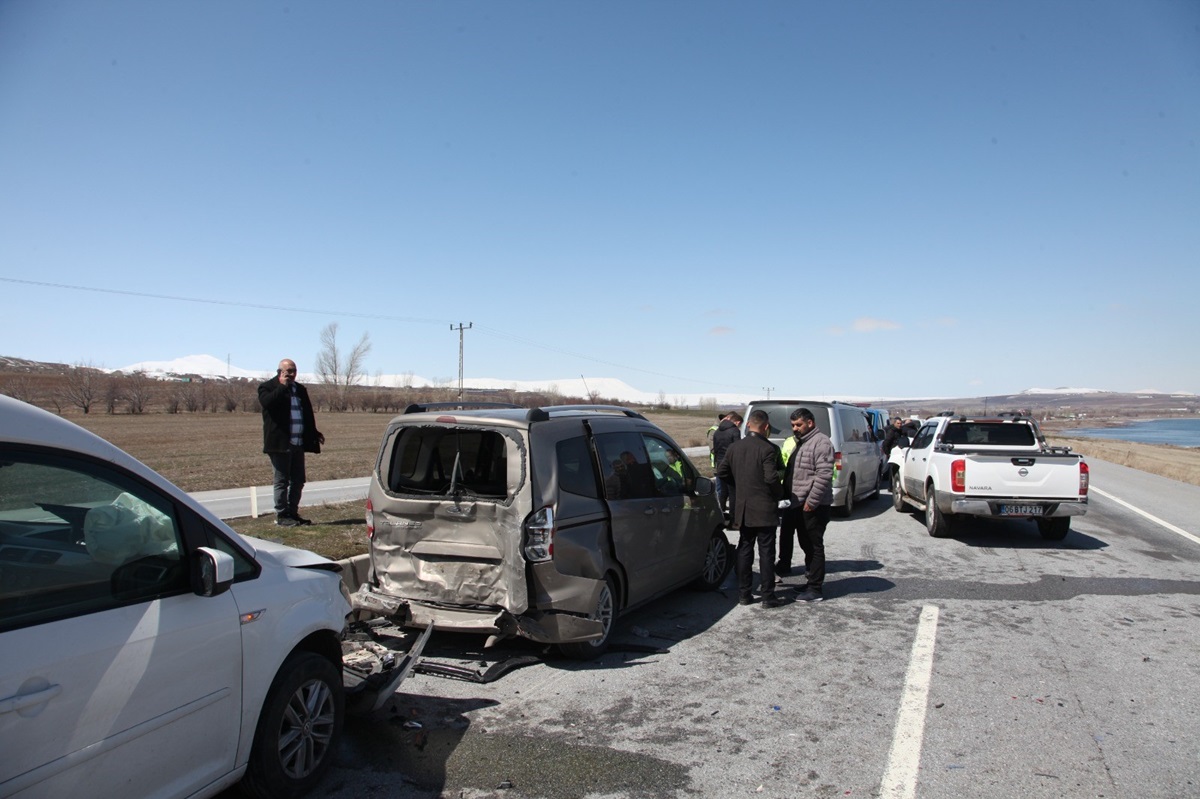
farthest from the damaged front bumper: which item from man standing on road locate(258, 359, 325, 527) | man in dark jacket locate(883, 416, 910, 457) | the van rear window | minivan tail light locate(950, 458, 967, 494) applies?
man in dark jacket locate(883, 416, 910, 457)

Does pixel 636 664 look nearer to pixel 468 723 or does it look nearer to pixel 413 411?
pixel 468 723

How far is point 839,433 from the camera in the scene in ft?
44.9

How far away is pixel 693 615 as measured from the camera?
7.41 meters

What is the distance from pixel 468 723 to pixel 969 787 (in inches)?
109

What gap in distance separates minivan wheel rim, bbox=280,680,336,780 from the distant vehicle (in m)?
1.65

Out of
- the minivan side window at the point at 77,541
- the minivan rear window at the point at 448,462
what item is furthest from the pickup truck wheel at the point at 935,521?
the minivan side window at the point at 77,541

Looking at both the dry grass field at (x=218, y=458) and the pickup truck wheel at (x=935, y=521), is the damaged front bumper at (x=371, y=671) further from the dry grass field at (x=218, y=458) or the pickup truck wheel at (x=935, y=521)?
the dry grass field at (x=218, y=458)

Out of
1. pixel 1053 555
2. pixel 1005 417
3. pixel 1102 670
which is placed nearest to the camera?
pixel 1102 670

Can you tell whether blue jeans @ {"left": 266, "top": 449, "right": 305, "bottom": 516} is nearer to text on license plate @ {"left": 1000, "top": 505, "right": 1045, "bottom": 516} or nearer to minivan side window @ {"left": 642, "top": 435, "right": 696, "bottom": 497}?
minivan side window @ {"left": 642, "top": 435, "right": 696, "bottom": 497}

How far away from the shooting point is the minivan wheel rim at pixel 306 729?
3.75 metres

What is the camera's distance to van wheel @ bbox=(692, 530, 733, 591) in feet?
26.7

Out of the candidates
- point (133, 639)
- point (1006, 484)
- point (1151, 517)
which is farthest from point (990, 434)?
point (133, 639)

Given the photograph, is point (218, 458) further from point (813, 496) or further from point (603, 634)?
point (603, 634)

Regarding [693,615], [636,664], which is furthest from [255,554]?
[693,615]
